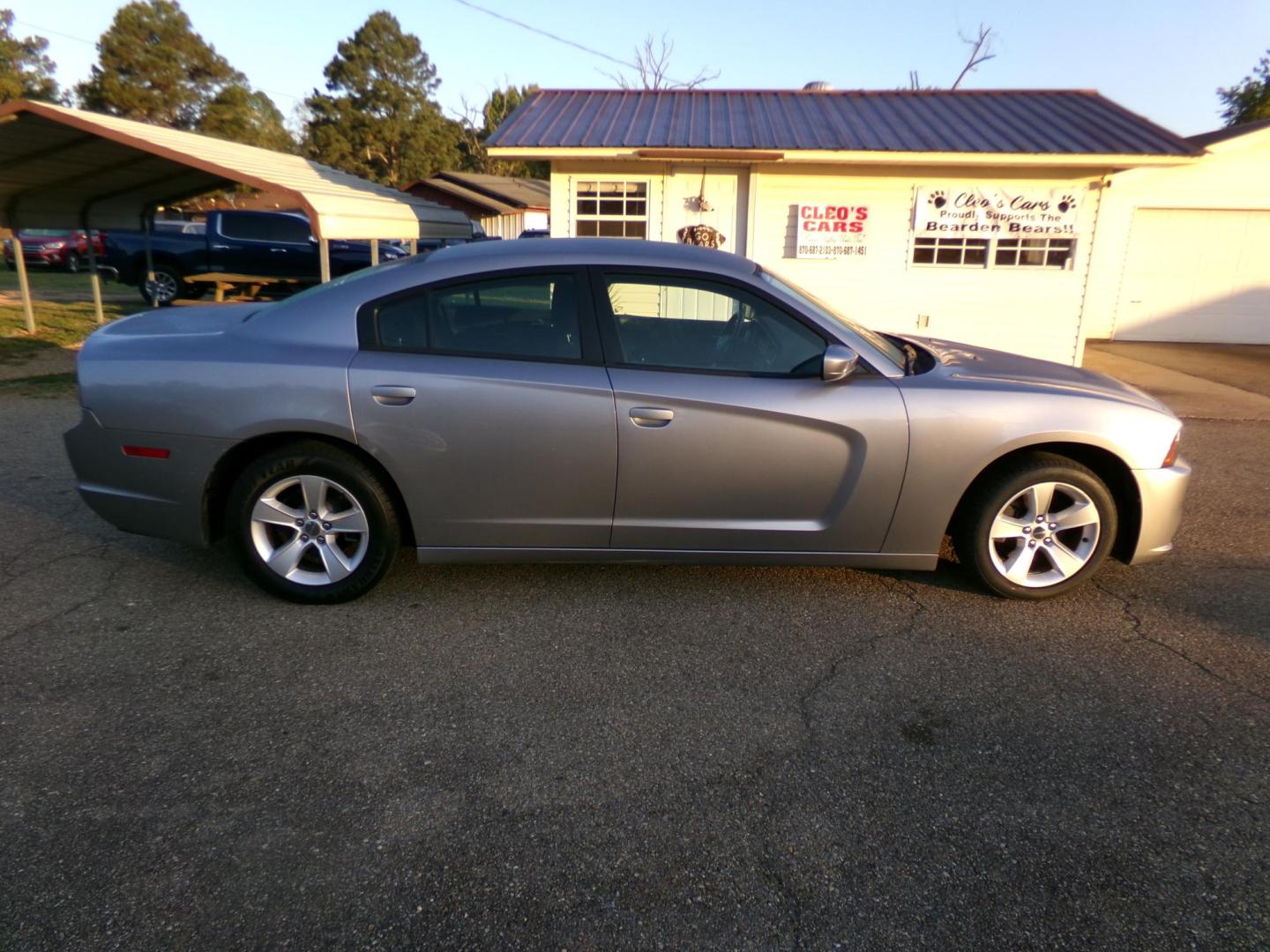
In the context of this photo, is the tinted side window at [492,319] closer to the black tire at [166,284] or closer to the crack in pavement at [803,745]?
the crack in pavement at [803,745]

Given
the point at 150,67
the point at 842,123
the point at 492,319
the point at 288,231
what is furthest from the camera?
the point at 150,67

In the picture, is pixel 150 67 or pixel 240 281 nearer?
pixel 240 281

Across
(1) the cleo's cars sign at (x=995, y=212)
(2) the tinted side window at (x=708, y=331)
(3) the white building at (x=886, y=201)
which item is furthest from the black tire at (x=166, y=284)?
(2) the tinted side window at (x=708, y=331)

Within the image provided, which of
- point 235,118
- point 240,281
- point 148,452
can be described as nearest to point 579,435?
point 148,452

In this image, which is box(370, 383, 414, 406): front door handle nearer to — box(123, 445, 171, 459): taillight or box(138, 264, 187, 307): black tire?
box(123, 445, 171, 459): taillight

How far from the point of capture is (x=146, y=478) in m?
3.84

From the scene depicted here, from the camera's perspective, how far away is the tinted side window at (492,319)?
151 inches

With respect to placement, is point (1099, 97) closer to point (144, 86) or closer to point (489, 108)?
point (144, 86)

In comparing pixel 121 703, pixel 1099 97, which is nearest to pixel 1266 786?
pixel 121 703

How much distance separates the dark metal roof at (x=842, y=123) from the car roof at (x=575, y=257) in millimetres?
6690

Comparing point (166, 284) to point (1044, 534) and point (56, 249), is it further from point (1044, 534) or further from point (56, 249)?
point (1044, 534)

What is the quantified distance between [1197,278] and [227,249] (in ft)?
54.2

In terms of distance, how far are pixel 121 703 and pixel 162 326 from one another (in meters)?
1.90

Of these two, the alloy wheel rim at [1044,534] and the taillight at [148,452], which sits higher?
the taillight at [148,452]
